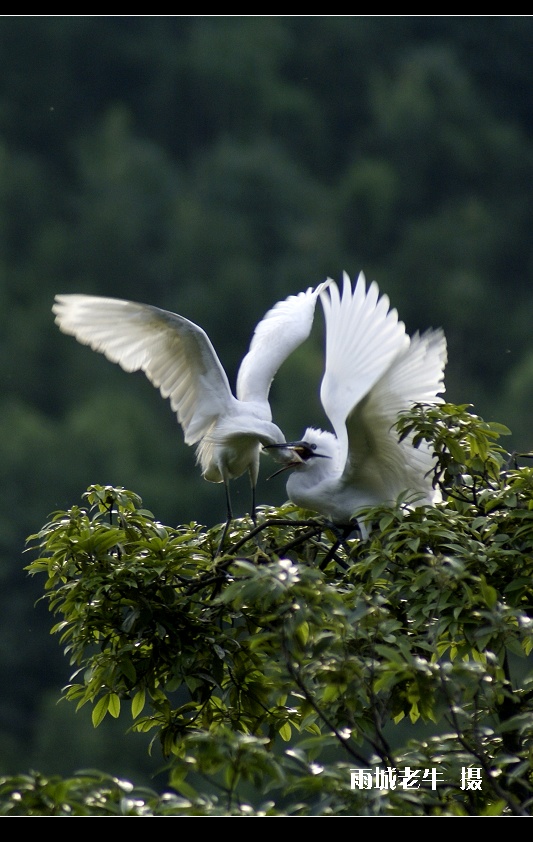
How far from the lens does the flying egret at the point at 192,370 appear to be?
15.1 ft

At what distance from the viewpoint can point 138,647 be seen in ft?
11.9

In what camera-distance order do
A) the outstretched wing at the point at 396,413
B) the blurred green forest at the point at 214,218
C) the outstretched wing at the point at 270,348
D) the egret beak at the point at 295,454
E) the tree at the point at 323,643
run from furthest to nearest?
1. the blurred green forest at the point at 214,218
2. the outstretched wing at the point at 270,348
3. the egret beak at the point at 295,454
4. the outstretched wing at the point at 396,413
5. the tree at the point at 323,643

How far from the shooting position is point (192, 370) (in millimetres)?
4855

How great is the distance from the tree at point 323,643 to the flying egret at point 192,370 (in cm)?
49

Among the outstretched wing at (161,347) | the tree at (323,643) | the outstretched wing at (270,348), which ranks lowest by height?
the tree at (323,643)

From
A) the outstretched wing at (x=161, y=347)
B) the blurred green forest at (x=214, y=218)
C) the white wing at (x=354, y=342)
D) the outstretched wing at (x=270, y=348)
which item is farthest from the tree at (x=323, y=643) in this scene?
the blurred green forest at (x=214, y=218)

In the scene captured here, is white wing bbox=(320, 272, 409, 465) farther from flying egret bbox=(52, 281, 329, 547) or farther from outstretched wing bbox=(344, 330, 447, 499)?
flying egret bbox=(52, 281, 329, 547)

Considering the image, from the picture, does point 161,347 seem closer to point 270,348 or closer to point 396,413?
point 270,348

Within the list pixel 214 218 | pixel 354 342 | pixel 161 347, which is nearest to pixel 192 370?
pixel 161 347

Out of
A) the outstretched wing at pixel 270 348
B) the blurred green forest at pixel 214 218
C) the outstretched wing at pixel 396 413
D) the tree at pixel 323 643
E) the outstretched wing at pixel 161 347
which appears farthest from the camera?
the blurred green forest at pixel 214 218

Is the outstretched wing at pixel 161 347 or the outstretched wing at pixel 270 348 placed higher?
the outstretched wing at pixel 270 348

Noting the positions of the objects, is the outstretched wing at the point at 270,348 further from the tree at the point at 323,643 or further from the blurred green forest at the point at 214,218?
the blurred green forest at the point at 214,218

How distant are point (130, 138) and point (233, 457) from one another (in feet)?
84.2

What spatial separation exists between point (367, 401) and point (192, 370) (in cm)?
106
